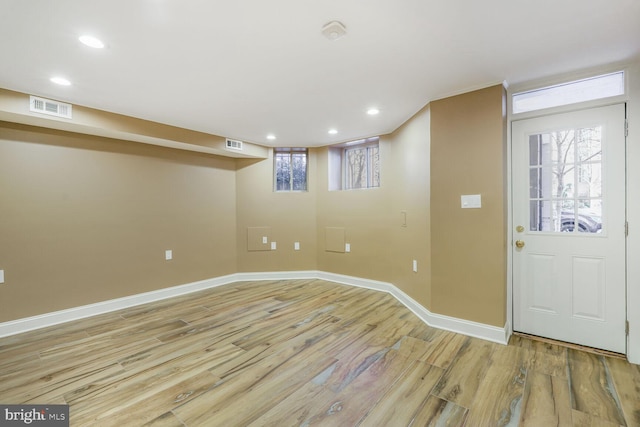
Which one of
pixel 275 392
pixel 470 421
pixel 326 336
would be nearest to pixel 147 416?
pixel 275 392

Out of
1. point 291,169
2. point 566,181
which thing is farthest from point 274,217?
point 566,181

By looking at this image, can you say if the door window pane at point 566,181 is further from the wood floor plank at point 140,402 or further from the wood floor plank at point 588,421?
the wood floor plank at point 140,402

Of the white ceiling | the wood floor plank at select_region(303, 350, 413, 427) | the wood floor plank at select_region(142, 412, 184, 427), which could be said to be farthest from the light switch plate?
the wood floor plank at select_region(142, 412, 184, 427)

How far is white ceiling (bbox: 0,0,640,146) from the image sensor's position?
5.29 feet

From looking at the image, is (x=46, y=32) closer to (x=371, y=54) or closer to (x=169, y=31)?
(x=169, y=31)

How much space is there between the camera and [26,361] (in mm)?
2316

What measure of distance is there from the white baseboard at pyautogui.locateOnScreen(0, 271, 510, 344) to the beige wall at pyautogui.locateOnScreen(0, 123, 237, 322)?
9 cm

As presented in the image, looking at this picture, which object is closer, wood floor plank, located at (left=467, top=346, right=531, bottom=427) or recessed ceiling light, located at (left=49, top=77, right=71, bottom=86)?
wood floor plank, located at (left=467, top=346, right=531, bottom=427)

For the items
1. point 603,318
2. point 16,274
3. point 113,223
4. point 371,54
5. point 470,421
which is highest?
point 371,54

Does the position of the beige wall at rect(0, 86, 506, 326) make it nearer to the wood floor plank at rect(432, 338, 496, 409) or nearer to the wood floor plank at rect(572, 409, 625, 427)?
the wood floor plank at rect(432, 338, 496, 409)

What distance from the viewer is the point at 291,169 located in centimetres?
519

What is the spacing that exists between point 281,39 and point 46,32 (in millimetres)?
1522

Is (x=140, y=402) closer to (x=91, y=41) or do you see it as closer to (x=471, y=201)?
(x=91, y=41)

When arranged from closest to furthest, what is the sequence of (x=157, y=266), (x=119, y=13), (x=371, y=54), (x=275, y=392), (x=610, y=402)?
(x=119, y=13) < (x=610, y=402) < (x=275, y=392) < (x=371, y=54) < (x=157, y=266)
